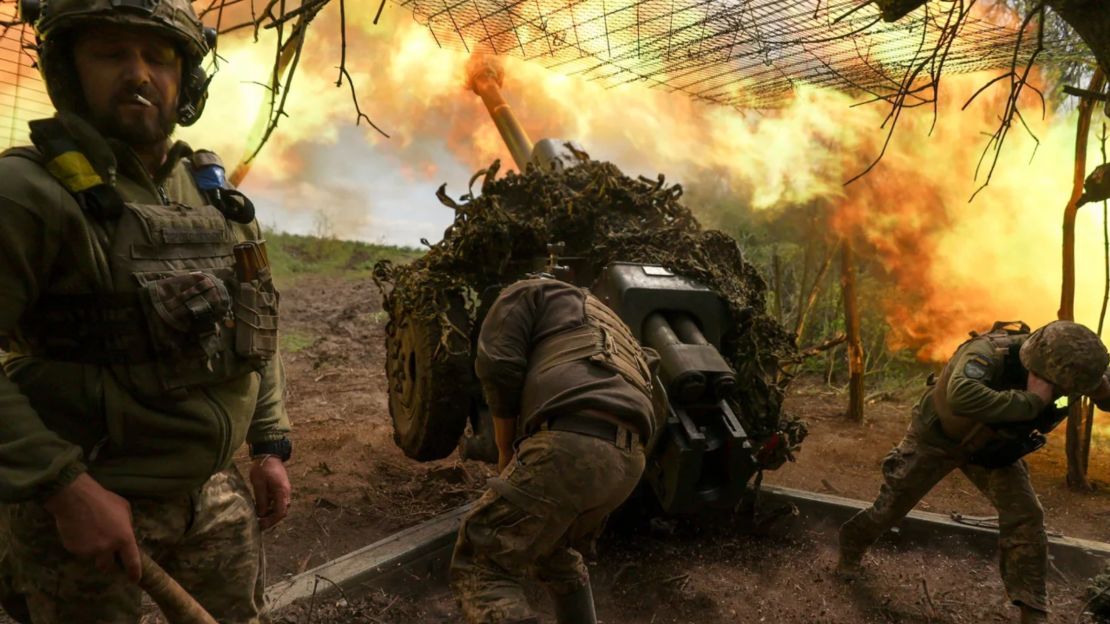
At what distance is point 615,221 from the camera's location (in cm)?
512

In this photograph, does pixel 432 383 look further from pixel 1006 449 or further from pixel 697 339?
pixel 1006 449

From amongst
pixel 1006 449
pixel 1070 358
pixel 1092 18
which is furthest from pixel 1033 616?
pixel 1092 18

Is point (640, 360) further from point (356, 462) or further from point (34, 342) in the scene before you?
point (356, 462)

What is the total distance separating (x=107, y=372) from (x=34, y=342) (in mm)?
179

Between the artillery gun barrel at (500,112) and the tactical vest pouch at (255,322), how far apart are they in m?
4.79

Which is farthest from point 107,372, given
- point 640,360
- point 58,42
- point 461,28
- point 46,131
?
point 461,28

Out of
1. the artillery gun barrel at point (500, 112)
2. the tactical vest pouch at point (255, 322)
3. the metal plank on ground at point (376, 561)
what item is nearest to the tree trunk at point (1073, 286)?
the artillery gun barrel at point (500, 112)

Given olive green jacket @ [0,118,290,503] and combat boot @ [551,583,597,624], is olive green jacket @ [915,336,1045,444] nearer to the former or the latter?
combat boot @ [551,583,597,624]

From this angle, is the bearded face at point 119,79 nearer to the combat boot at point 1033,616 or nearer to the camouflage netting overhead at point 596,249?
the camouflage netting overhead at point 596,249

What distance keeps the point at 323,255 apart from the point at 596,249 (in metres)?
10.9

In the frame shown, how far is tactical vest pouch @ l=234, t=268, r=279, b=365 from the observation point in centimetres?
196

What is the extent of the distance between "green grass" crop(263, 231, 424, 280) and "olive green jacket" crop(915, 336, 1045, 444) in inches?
436

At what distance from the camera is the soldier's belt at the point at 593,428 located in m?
2.72

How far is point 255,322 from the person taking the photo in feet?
6.54
